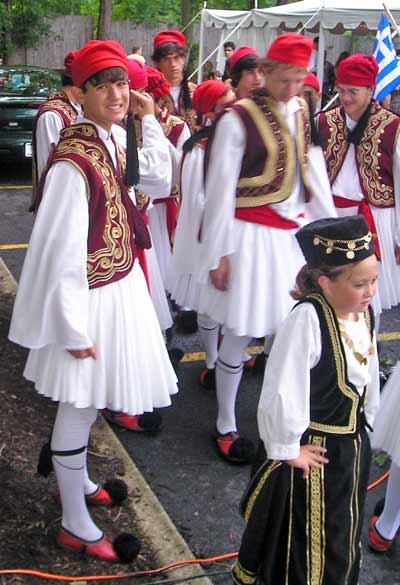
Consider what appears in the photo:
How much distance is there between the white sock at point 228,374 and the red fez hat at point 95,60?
5.07 feet

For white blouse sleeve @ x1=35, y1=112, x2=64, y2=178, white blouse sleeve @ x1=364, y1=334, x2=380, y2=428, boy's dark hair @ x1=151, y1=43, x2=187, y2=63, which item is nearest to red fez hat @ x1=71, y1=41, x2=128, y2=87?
white blouse sleeve @ x1=364, y1=334, x2=380, y2=428

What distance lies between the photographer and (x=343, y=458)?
2.29 metres

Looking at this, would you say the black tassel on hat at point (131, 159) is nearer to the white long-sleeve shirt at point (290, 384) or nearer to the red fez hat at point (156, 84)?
the white long-sleeve shirt at point (290, 384)

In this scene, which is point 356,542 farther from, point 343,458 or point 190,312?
point 190,312

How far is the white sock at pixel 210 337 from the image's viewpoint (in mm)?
4508

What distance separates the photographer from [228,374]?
12.2 ft

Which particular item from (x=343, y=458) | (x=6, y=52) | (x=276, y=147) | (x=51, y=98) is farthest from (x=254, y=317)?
(x=6, y=52)

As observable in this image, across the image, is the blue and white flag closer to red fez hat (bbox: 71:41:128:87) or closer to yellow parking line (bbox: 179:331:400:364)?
yellow parking line (bbox: 179:331:400:364)

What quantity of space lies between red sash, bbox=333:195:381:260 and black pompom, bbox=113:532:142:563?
227 centimetres

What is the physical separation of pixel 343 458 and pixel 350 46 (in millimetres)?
24026

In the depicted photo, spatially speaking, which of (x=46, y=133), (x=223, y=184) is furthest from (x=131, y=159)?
(x=46, y=133)

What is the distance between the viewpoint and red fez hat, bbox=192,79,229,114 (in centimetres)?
439

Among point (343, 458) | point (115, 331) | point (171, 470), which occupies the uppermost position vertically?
point (115, 331)

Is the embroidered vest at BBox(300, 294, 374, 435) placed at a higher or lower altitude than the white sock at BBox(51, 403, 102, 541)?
higher
